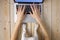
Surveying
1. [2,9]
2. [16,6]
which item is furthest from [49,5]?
[2,9]

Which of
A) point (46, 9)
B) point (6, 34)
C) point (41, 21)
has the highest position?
point (46, 9)

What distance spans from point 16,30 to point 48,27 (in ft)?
1.56

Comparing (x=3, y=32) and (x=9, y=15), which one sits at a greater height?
(x=9, y=15)

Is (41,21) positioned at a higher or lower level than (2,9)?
lower

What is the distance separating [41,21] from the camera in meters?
2.02

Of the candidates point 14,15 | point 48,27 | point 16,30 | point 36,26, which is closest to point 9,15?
point 14,15

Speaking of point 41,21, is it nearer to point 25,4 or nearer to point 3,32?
point 25,4

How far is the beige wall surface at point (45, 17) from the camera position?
6.78ft

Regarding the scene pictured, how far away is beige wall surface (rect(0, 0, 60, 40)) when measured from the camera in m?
2.07

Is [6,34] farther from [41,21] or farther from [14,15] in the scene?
[41,21]

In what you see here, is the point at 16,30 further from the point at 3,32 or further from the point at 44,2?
the point at 44,2

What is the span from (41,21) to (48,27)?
0.50ft

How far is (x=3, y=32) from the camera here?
6.82ft

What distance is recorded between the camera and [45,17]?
207cm
